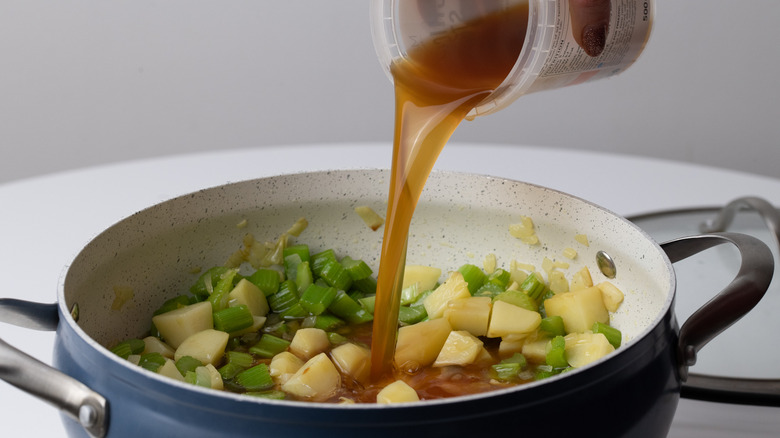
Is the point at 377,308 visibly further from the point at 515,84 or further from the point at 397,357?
the point at 515,84

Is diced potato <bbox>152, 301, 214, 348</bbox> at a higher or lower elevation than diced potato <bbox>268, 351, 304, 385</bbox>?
higher

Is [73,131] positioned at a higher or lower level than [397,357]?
lower

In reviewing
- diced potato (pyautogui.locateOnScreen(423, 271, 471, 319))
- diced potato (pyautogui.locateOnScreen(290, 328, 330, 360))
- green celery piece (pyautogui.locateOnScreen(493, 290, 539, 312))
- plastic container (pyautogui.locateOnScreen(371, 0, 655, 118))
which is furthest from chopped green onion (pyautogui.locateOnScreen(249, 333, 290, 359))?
plastic container (pyautogui.locateOnScreen(371, 0, 655, 118))

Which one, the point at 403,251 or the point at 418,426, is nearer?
the point at 418,426

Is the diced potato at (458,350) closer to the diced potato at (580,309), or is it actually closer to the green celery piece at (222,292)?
the diced potato at (580,309)

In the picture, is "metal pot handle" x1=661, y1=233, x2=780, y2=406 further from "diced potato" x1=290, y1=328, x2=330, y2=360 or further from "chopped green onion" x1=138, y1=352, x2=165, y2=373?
"chopped green onion" x1=138, y1=352, x2=165, y2=373

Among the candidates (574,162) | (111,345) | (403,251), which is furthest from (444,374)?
(574,162)
